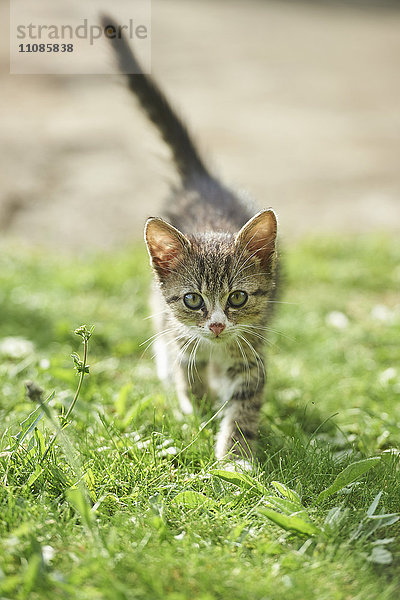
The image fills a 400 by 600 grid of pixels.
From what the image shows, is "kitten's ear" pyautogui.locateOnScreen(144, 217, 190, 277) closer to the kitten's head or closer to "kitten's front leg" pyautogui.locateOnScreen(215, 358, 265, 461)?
the kitten's head

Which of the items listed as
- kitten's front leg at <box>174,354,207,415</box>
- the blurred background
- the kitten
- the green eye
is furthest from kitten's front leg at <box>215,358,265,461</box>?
the blurred background

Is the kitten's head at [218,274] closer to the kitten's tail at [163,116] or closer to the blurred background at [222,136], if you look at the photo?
the kitten's tail at [163,116]

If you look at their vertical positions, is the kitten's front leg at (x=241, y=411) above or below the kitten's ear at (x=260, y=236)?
below

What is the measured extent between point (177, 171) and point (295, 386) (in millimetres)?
1525

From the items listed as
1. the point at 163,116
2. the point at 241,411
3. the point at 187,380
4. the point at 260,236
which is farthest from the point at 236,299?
the point at 163,116

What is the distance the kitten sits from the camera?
2.56m

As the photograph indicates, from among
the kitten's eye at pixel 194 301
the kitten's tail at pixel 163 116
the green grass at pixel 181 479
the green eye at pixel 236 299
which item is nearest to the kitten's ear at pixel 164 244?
the kitten's eye at pixel 194 301

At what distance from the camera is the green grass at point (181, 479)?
1781 millimetres

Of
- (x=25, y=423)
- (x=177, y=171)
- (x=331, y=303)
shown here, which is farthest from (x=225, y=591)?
(x=331, y=303)

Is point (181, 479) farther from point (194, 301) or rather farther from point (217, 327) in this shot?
point (194, 301)

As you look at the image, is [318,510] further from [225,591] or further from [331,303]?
[331,303]

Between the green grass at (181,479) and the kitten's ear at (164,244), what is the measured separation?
2.03ft

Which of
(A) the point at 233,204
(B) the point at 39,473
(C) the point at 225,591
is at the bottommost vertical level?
(C) the point at 225,591

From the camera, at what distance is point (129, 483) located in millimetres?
2225
